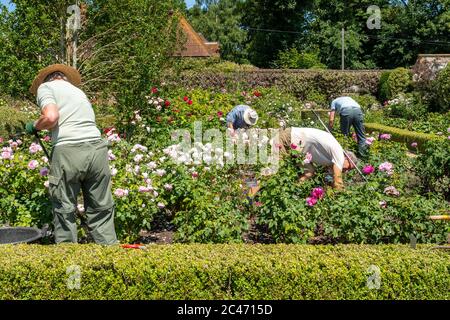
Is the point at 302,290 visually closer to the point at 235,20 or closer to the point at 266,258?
the point at 266,258

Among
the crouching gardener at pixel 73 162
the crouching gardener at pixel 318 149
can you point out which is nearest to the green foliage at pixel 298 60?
the crouching gardener at pixel 318 149

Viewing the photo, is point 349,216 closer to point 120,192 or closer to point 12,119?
point 120,192

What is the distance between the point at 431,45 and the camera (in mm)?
33156

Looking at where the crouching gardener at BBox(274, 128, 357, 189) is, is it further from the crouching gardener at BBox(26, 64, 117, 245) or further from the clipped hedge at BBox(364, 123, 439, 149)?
the clipped hedge at BBox(364, 123, 439, 149)

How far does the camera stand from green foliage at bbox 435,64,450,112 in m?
14.0

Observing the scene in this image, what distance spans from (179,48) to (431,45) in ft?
84.4

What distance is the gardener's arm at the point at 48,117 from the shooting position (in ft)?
11.6

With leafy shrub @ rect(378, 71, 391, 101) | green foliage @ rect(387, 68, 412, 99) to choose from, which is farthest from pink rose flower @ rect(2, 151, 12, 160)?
leafy shrub @ rect(378, 71, 391, 101)

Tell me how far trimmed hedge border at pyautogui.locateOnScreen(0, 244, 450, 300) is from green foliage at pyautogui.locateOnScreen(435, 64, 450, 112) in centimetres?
1192

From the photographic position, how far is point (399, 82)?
1888cm

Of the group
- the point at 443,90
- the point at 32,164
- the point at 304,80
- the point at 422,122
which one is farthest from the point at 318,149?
the point at 304,80

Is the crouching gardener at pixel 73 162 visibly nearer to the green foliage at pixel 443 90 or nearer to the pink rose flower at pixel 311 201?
the pink rose flower at pixel 311 201

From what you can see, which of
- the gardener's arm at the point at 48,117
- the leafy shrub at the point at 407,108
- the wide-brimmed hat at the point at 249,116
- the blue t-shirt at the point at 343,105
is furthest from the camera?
the leafy shrub at the point at 407,108

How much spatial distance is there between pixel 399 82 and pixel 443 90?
494 centimetres
